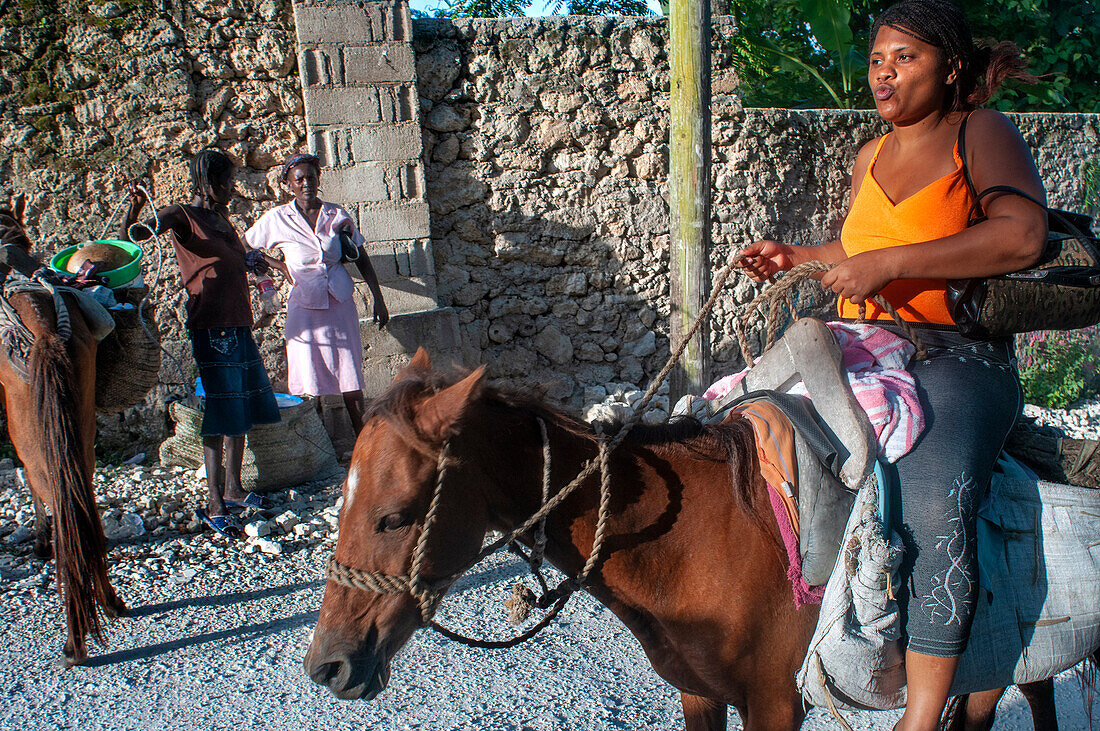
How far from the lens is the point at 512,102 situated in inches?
245

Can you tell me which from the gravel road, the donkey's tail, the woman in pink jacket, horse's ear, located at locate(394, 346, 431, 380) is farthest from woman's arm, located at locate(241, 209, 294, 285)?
horse's ear, located at locate(394, 346, 431, 380)

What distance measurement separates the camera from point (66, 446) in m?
3.31

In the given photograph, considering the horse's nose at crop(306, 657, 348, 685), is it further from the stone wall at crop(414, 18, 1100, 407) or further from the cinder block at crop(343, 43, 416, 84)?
the cinder block at crop(343, 43, 416, 84)

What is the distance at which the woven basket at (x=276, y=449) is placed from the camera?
492 centimetres

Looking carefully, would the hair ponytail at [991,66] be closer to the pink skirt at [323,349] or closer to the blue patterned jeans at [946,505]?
the blue patterned jeans at [946,505]

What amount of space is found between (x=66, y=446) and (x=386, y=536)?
2.60 meters

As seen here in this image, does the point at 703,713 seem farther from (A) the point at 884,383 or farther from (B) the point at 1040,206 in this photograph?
(B) the point at 1040,206

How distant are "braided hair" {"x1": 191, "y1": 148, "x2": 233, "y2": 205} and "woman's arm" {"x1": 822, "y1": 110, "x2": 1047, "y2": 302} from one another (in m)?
3.91

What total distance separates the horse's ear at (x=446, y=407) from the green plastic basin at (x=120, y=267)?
3382mm

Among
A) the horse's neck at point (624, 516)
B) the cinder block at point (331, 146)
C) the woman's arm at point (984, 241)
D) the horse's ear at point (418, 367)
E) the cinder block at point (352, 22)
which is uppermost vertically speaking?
the cinder block at point (352, 22)

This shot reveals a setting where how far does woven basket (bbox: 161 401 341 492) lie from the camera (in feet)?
16.1

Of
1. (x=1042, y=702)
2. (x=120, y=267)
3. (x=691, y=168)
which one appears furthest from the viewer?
(x=691, y=168)

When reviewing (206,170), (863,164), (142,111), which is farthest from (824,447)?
(142,111)

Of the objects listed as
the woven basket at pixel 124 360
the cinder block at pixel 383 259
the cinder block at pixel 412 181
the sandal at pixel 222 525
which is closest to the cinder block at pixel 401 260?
the cinder block at pixel 383 259
